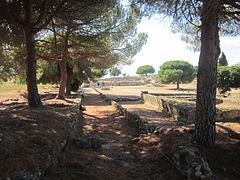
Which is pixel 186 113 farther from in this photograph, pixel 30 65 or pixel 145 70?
pixel 145 70

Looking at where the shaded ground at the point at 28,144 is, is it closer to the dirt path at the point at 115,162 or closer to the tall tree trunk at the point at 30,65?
the dirt path at the point at 115,162

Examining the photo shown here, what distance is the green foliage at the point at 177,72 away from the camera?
203ft

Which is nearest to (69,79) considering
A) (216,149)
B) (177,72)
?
(216,149)

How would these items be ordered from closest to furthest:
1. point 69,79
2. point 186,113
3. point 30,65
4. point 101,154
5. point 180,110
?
1. point 101,154
2. point 30,65
3. point 186,113
4. point 180,110
5. point 69,79

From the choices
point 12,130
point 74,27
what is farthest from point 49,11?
point 12,130

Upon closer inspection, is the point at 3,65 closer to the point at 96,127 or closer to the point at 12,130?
the point at 96,127

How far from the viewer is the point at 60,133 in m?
8.45

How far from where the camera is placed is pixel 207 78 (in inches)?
292

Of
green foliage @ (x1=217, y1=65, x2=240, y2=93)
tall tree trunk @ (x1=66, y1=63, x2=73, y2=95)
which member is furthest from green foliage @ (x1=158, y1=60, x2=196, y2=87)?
green foliage @ (x1=217, y1=65, x2=240, y2=93)

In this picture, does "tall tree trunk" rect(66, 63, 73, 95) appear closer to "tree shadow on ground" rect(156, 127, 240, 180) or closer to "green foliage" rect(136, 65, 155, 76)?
"tree shadow on ground" rect(156, 127, 240, 180)

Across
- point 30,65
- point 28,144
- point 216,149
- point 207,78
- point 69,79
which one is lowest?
point 216,149

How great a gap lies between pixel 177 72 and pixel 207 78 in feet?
181

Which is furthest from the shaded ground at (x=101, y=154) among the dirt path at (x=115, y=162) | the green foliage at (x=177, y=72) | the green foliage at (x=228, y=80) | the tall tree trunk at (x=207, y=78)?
the green foliage at (x=177, y=72)

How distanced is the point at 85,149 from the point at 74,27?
1084cm
